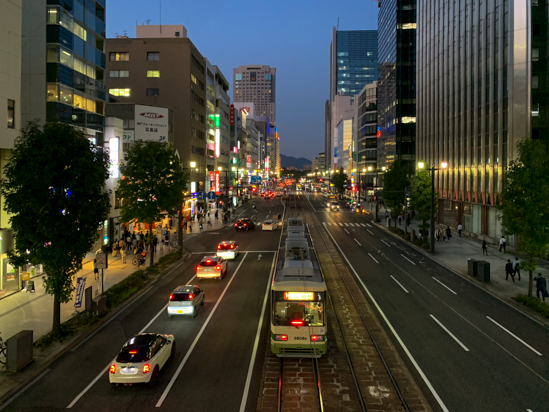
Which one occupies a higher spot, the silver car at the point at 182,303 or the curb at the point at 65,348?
the silver car at the point at 182,303

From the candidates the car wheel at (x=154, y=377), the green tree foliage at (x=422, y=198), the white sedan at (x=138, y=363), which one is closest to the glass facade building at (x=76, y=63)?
the white sedan at (x=138, y=363)

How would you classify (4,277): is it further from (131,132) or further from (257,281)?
(131,132)

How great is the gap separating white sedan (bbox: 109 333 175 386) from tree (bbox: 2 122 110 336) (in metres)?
5.64

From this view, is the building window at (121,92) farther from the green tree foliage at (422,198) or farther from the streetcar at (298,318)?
the streetcar at (298,318)

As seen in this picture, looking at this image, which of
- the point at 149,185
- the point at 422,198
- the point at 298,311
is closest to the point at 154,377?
the point at 298,311

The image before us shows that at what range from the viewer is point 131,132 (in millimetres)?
56000

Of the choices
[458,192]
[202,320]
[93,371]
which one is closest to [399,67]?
[458,192]

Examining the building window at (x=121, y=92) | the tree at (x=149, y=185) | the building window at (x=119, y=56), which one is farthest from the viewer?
the building window at (x=119, y=56)

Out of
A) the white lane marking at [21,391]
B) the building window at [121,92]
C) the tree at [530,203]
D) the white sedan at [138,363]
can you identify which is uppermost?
the building window at [121,92]

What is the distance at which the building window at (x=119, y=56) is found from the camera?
7744 cm

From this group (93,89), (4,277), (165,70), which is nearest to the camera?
(4,277)

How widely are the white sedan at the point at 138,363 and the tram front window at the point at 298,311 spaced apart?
4.21m

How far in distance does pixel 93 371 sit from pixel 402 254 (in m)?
31.0

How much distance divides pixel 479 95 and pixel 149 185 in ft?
132
